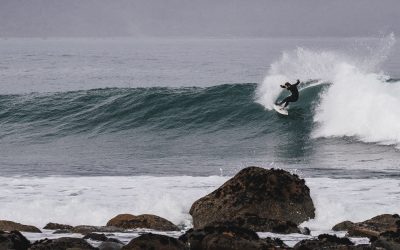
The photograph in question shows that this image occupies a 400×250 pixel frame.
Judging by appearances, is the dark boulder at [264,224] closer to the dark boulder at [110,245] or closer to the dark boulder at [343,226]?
the dark boulder at [343,226]

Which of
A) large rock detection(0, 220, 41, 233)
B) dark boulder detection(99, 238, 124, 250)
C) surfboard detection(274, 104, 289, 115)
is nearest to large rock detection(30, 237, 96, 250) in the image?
dark boulder detection(99, 238, 124, 250)

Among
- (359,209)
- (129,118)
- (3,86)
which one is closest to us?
(359,209)

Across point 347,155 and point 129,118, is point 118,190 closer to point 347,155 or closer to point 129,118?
point 347,155

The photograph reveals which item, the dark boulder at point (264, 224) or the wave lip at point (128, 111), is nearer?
the dark boulder at point (264, 224)

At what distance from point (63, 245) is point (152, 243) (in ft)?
3.65

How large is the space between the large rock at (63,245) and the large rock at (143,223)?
249 centimetres

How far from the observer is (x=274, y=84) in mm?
33344

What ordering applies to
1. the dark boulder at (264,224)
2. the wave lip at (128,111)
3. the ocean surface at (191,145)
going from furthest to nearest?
the wave lip at (128,111) < the ocean surface at (191,145) < the dark boulder at (264,224)

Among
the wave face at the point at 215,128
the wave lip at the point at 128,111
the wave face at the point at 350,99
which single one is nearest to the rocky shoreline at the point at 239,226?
the wave face at the point at 215,128

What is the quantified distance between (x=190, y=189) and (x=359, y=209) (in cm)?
402

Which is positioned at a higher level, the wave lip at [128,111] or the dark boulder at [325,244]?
the wave lip at [128,111]

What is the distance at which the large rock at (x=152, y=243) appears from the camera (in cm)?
888

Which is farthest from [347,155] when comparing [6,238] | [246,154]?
[6,238]

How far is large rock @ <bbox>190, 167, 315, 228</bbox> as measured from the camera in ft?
39.3
